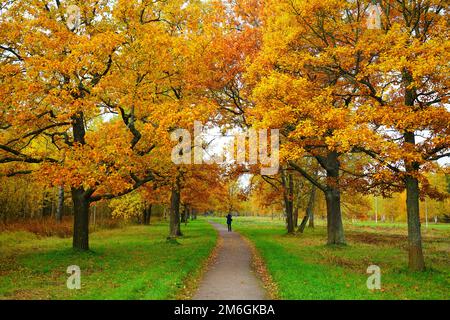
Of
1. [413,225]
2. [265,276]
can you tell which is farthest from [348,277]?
[413,225]

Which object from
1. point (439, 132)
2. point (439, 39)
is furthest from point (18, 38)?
point (439, 132)

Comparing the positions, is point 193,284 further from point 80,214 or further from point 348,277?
point 80,214

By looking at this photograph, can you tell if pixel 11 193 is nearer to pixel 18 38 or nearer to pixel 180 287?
pixel 18 38

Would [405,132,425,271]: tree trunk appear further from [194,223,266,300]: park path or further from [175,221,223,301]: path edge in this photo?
[175,221,223,301]: path edge

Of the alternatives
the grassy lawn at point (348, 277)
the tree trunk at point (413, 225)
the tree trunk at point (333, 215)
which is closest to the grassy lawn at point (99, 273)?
the grassy lawn at point (348, 277)

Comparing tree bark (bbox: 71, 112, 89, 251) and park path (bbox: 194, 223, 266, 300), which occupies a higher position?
tree bark (bbox: 71, 112, 89, 251)

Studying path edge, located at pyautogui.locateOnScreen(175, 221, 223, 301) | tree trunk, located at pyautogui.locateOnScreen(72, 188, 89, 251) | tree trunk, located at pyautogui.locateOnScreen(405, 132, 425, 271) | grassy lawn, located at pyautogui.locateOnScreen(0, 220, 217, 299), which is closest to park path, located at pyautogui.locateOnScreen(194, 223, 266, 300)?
path edge, located at pyautogui.locateOnScreen(175, 221, 223, 301)

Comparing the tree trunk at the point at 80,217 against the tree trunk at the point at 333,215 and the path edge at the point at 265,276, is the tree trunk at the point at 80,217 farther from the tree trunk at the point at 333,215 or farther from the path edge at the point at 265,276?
the tree trunk at the point at 333,215

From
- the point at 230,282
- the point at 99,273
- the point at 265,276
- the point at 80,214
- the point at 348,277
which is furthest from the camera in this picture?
the point at 80,214

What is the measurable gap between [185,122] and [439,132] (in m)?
9.33

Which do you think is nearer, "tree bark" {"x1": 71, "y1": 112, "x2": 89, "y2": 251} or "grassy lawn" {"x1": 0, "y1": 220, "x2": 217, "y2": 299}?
"grassy lawn" {"x1": 0, "y1": 220, "x2": 217, "y2": 299}

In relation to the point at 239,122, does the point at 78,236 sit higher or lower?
lower

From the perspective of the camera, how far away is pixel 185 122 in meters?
14.9
